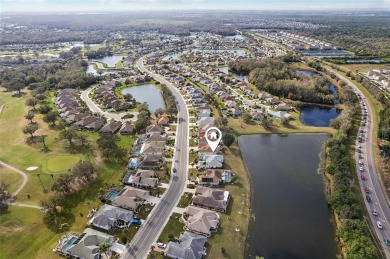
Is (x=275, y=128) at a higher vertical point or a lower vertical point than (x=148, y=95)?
higher

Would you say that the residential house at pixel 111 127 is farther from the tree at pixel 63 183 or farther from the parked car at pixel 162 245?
the parked car at pixel 162 245

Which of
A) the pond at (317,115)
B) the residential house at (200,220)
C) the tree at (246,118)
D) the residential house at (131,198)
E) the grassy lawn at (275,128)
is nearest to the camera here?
the residential house at (200,220)

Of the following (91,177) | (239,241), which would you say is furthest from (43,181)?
(239,241)

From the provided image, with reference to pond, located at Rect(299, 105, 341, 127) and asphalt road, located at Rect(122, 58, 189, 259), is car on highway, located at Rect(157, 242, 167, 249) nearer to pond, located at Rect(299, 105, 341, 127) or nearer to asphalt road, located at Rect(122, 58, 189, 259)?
asphalt road, located at Rect(122, 58, 189, 259)

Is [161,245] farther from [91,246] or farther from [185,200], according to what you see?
[185,200]

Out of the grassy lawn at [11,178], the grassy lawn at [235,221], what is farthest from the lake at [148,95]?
the grassy lawn at [235,221]

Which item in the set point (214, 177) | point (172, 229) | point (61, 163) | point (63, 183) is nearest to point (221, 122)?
point (214, 177)
